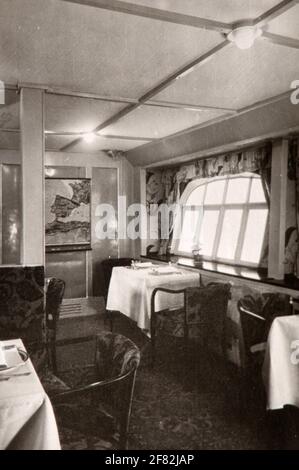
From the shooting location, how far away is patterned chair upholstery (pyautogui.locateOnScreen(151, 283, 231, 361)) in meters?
3.90

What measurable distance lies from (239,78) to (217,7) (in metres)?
1.16

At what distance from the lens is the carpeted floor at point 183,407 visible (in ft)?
8.87

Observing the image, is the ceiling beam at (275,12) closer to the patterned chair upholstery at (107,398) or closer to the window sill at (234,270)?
the patterned chair upholstery at (107,398)

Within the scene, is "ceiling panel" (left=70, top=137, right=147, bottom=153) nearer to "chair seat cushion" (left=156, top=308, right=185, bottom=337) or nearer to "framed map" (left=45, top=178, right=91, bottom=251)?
"framed map" (left=45, top=178, right=91, bottom=251)

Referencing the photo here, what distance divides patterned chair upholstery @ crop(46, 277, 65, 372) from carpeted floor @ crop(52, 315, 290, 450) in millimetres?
296

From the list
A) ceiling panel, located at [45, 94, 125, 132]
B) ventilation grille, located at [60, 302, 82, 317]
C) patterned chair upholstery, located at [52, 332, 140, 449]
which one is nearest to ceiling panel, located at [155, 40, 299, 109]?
ceiling panel, located at [45, 94, 125, 132]

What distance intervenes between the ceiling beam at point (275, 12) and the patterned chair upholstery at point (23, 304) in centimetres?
236

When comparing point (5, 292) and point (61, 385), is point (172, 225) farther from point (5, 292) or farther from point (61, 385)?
point (61, 385)

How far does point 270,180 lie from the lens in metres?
4.50

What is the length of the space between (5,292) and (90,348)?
1.75 m

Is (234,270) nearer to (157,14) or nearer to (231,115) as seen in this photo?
(231,115)

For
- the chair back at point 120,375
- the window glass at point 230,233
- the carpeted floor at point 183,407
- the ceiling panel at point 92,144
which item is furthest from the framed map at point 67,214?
the chair back at point 120,375

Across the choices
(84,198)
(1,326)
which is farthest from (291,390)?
(84,198)

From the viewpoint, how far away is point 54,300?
3.96 meters
